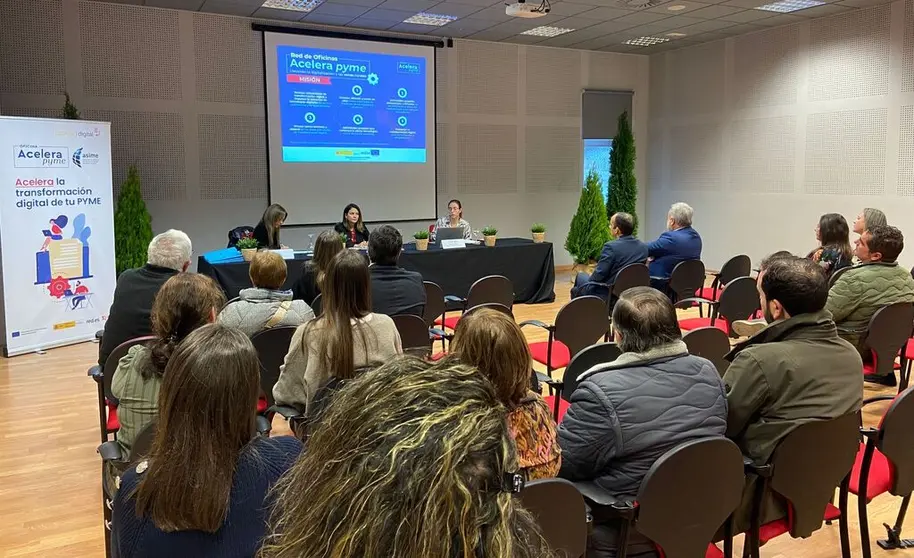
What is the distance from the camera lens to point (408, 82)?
9.53 m

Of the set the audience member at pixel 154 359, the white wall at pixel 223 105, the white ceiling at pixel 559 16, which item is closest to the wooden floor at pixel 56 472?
the audience member at pixel 154 359

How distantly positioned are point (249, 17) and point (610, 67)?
5893 mm

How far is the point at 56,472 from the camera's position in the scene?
362 cm

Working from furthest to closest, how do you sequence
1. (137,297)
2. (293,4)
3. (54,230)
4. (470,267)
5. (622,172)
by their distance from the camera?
1. (622,172)
2. (293,4)
3. (470,267)
4. (54,230)
5. (137,297)

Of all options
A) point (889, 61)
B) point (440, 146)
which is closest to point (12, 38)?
point (440, 146)

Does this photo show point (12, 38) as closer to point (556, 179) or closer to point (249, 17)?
point (249, 17)

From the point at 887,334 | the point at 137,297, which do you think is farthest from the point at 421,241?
the point at 887,334

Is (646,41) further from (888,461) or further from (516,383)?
(516,383)

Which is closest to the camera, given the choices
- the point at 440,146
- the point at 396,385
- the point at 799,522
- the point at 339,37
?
the point at 396,385

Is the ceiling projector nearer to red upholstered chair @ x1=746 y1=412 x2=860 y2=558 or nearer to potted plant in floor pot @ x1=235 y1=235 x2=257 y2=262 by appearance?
potted plant in floor pot @ x1=235 y1=235 x2=257 y2=262

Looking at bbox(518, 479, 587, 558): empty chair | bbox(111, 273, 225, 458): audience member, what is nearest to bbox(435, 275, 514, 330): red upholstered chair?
bbox(111, 273, 225, 458): audience member

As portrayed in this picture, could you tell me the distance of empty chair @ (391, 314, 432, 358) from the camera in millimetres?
3584

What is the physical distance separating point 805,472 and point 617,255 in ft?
12.2

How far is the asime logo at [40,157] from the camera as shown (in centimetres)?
569
